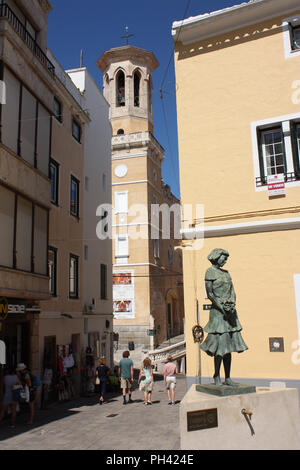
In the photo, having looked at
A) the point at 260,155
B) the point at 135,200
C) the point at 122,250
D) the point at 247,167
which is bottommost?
the point at 247,167

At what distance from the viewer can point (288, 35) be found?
12.0 metres

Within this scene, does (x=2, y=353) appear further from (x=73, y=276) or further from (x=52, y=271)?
(x=73, y=276)

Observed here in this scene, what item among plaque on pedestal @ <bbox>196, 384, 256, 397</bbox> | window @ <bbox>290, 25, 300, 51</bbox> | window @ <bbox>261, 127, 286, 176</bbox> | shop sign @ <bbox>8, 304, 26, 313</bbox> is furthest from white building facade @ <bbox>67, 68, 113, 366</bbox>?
plaque on pedestal @ <bbox>196, 384, 256, 397</bbox>

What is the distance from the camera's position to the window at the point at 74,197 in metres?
18.9

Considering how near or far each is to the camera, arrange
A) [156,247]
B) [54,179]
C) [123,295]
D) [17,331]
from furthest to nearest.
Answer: [156,247], [123,295], [54,179], [17,331]

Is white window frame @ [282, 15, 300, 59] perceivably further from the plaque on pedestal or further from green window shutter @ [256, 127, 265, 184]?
the plaque on pedestal

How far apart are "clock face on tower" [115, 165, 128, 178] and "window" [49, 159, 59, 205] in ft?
65.9

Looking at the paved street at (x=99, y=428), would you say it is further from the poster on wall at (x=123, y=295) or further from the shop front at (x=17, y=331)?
the poster on wall at (x=123, y=295)

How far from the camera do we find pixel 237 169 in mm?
11961

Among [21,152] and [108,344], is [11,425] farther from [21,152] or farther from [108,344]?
[108,344]

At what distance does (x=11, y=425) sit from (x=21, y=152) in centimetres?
782

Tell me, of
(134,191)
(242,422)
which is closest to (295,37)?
(242,422)

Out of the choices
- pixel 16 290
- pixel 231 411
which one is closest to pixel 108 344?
pixel 16 290

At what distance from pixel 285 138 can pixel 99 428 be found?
352 inches
